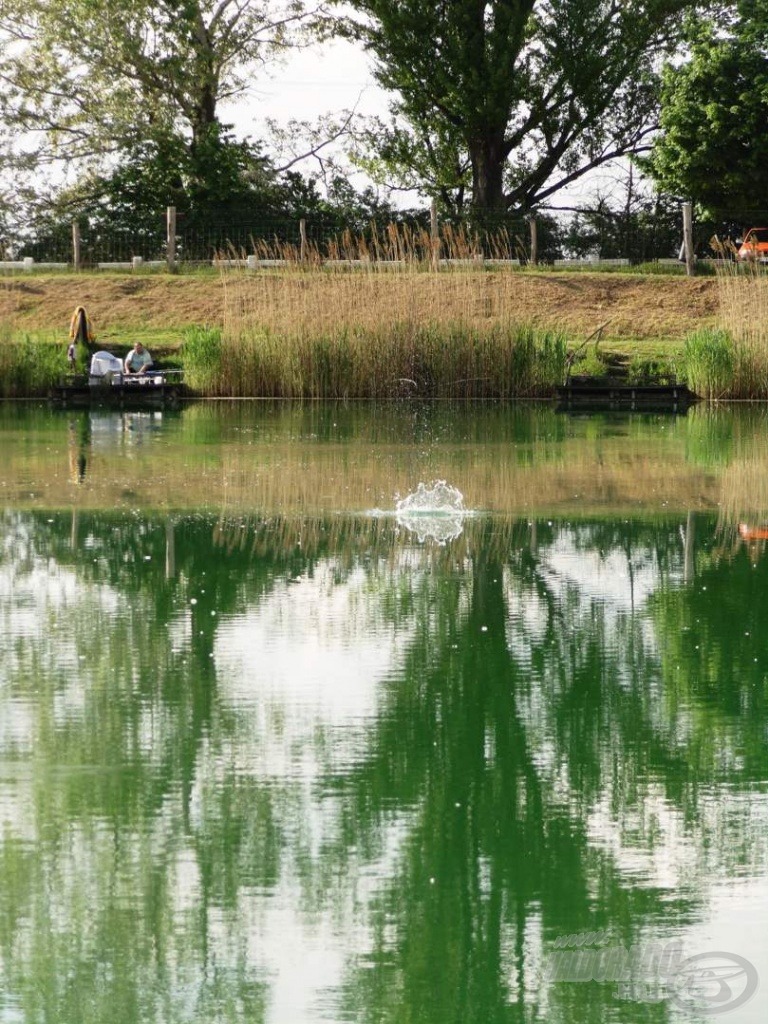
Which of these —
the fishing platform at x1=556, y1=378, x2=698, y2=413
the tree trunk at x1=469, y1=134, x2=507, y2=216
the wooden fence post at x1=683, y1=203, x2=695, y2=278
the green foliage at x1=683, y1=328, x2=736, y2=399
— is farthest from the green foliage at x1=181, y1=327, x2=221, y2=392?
the tree trunk at x1=469, y1=134, x2=507, y2=216

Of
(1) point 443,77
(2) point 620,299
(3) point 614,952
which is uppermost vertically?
(1) point 443,77

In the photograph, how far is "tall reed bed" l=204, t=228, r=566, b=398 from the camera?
25.4 metres

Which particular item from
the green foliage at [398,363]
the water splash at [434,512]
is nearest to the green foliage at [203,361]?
the green foliage at [398,363]

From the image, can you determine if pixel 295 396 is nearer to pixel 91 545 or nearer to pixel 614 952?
pixel 91 545

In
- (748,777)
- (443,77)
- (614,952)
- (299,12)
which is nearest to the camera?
(614,952)

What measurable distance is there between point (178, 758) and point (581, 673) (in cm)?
226

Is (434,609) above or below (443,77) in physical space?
below

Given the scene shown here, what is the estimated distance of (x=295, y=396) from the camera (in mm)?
25703

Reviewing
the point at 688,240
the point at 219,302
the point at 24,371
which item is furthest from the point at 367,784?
the point at 688,240

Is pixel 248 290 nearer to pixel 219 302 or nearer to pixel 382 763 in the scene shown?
pixel 219 302

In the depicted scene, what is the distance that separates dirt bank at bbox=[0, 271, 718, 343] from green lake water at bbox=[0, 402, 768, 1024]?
57.3ft

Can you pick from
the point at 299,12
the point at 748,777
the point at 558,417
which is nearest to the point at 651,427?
the point at 558,417

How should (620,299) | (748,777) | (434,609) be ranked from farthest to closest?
(620,299), (434,609), (748,777)

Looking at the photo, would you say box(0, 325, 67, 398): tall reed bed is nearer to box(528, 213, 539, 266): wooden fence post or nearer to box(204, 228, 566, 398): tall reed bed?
box(204, 228, 566, 398): tall reed bed
